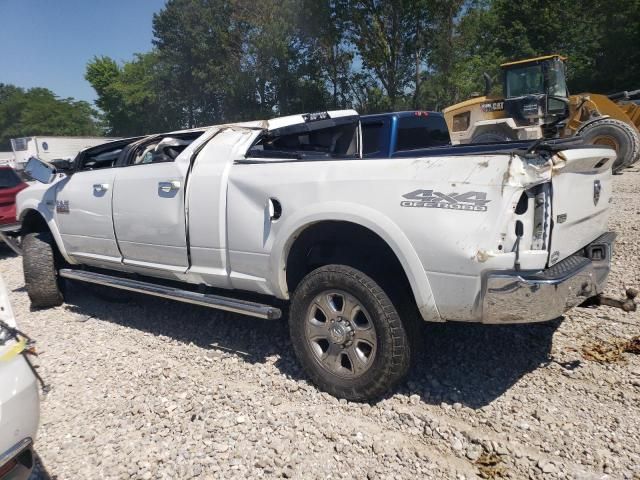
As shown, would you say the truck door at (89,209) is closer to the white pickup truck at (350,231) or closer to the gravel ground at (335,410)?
the white pickup truck at (350,231)

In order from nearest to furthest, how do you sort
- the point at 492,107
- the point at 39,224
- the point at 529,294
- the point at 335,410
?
the point at 529,294 → the point at 335,410 → the point at 39,224 → the point at 492,107

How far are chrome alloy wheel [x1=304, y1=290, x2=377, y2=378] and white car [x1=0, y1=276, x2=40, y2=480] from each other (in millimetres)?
1655

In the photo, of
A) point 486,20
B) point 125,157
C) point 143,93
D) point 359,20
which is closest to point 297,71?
point 359,20

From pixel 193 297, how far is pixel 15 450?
1.95 m

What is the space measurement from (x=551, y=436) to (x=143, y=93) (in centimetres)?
5302

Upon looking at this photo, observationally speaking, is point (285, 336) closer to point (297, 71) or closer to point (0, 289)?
point (0, 289)

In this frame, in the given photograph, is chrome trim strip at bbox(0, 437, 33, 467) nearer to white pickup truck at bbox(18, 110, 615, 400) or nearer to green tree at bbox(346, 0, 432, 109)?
white pickup truck at bbox(18, 110, 615, 400)

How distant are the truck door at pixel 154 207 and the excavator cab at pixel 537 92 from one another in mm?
9508

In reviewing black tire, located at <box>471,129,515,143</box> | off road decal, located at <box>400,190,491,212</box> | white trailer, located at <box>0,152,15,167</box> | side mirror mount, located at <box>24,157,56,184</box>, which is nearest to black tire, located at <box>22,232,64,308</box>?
side mirror mount, located at <box>24,157,56,184</box>

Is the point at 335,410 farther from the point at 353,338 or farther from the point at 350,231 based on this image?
the point at 350,231

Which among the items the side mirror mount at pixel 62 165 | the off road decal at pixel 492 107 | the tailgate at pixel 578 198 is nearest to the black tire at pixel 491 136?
the off road decal at pixel 492 107

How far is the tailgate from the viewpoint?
8.75ft

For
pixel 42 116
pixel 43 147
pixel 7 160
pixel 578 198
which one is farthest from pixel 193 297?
pixel 42 116

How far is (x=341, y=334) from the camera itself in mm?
3094
